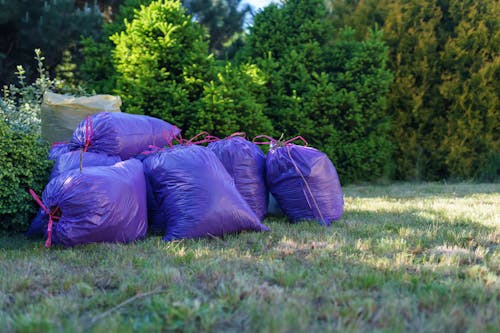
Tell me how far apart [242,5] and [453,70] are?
4.62 meters

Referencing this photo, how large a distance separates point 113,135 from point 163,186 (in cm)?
67

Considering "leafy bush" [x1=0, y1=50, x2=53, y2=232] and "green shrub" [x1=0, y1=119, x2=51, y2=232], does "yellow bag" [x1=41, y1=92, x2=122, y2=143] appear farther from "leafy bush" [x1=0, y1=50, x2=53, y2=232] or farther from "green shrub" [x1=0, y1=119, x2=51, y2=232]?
"green shrub" [x1=0, y1=119, x2=51, y2=232]

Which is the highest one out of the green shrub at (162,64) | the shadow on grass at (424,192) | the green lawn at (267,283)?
the green shrub at (162,64)

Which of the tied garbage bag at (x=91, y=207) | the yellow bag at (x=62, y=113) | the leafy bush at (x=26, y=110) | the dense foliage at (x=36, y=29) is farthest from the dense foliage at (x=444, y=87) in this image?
the tied garbage bag at (x=91, y=207)

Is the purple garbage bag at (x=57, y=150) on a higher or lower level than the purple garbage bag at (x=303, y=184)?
higher

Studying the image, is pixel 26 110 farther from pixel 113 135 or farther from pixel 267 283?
pixel 267 283

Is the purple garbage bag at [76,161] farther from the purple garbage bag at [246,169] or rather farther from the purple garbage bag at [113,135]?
the purple garbage bag at [246,169]

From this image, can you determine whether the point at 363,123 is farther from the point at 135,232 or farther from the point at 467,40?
the point at 135,232

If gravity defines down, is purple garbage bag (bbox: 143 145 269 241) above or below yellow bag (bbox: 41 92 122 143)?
below

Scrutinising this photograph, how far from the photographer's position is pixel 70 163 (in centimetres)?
308

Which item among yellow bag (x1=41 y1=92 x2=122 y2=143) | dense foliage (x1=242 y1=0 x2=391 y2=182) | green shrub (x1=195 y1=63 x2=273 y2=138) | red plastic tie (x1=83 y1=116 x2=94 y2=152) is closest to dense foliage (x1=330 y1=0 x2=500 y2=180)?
dense foliage (x1=242 y1=0 x2=391 y2=182)

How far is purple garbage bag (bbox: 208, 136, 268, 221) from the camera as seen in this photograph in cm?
341

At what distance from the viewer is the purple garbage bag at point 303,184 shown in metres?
3.39

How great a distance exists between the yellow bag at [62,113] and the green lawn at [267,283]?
127 cm
